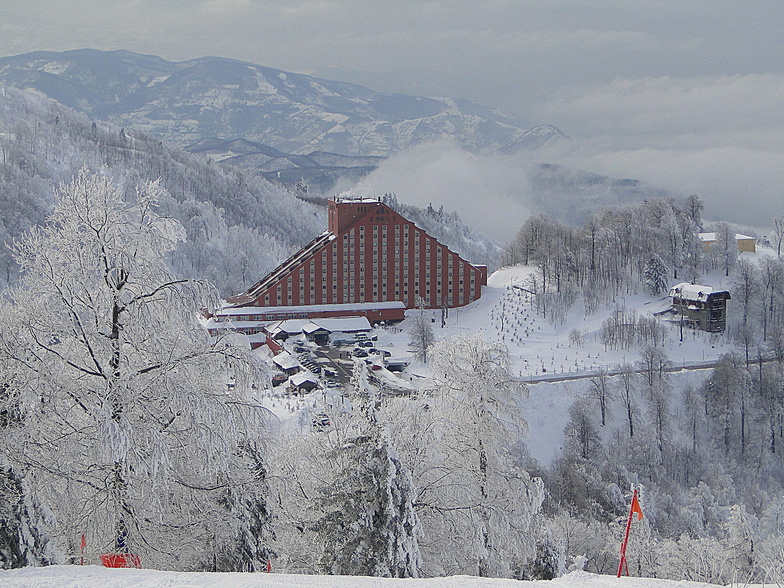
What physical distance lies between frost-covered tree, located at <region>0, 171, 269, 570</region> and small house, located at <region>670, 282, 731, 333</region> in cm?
4961

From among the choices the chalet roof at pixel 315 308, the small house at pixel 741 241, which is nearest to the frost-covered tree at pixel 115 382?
the chalet roof at pixel 315 308

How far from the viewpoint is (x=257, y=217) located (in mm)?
130250

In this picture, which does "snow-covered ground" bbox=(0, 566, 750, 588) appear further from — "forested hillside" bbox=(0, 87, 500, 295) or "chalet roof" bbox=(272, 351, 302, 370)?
"forested hillside" bbox=(0, 87, 500, 295)

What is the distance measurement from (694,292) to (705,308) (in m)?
1.43

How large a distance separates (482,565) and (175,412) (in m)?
7.42

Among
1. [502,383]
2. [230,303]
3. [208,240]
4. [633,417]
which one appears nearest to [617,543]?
[502,383]

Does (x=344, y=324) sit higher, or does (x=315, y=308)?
(x=315, y=308)

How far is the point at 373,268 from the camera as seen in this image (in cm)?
6688

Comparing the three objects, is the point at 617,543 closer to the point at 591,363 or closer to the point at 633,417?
the point at 633,417

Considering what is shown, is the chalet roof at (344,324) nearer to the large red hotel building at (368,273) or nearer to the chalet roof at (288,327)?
the chalet roof at (288,327)

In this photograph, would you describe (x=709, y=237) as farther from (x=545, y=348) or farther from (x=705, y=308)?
(x=545, y=348)

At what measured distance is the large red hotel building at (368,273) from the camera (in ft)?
211

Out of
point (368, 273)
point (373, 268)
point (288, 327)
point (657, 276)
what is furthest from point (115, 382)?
Result: point (373, 268)

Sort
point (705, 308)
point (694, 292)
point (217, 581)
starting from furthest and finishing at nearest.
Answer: point (694, 292) → point (705, 308) → point (217, 581)
